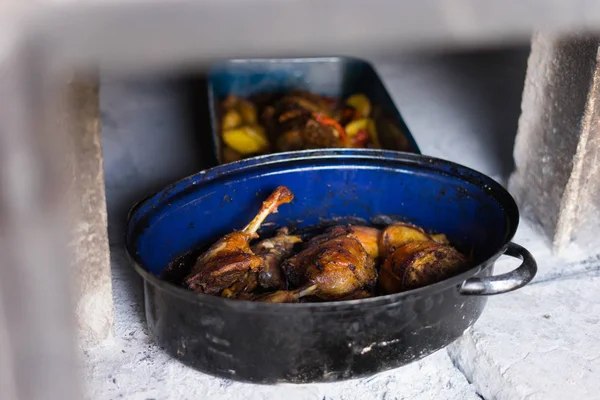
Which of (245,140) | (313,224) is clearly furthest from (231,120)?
(313,224)

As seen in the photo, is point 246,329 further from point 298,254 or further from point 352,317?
point 298,254

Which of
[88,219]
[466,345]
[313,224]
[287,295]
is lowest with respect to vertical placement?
[466,345]

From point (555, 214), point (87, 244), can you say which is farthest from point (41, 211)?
point (555, 214)

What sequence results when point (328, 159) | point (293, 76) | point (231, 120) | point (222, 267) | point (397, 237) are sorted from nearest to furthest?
point (222, 267), point (397, 237), point (328, 159), point (231, 120), point (293, 76)

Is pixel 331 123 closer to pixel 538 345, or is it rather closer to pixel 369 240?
pixel 369 240

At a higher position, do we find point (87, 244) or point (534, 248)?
point (87, 244)

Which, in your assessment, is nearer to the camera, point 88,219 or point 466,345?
point 88,219
